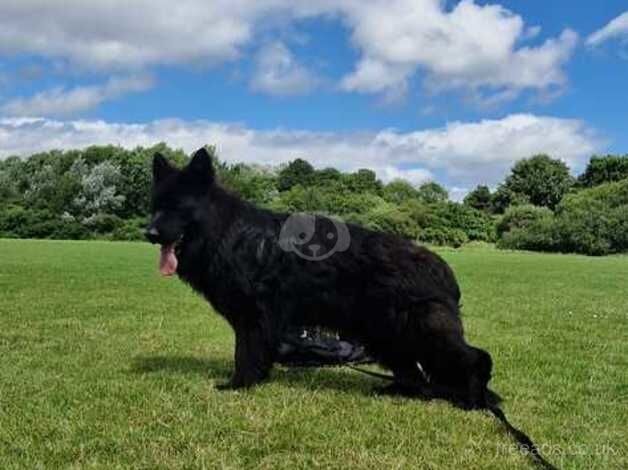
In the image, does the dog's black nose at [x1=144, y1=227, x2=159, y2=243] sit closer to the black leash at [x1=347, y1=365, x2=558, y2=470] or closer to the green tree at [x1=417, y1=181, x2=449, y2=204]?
the black leash at [x1=347, y1=365, x2=558, y2=470]

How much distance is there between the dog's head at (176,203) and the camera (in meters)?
6.95

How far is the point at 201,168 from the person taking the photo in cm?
711

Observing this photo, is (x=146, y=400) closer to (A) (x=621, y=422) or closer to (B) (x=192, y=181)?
(B) (x=192, y=181)

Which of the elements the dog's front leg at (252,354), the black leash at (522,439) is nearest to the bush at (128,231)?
the dog's front leg at (252,354)

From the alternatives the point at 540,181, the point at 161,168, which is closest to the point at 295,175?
the point at 540,181

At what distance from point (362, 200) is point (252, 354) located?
228 feet

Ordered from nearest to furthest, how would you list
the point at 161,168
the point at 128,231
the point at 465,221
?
the point at 161,168
the point at 465,221
the point at 128,231

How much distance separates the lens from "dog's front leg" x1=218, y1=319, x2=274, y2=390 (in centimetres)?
689

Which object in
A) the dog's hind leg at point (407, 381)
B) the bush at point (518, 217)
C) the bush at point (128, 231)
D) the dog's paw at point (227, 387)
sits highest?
the bush at point (518, 217)

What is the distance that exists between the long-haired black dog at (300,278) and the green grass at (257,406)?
0.44 metres

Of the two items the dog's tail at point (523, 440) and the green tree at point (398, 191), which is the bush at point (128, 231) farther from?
the dog's tail at point (523, 440)

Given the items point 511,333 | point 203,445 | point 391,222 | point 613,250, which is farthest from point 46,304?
point 613,250

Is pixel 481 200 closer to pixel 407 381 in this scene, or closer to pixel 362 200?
pixel 362 200

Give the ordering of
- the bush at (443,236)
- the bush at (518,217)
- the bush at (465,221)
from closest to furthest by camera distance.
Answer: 1. the bush at (443,236)
2. the bush at (465,221)
3. the bush at (518,217)
